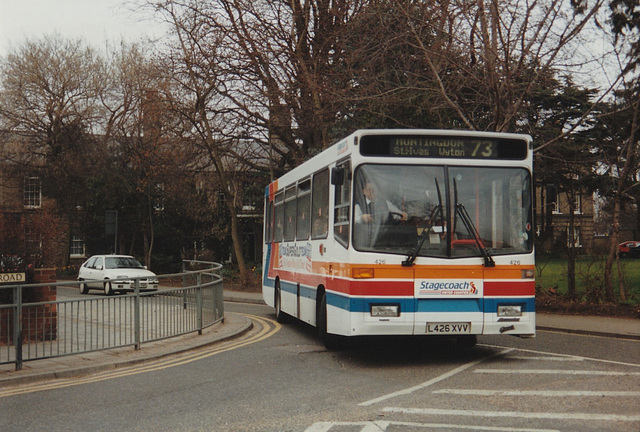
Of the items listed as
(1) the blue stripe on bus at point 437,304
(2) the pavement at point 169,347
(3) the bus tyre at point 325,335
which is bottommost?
(2) the pavement at point 169,347

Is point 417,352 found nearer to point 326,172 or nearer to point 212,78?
point 326,172

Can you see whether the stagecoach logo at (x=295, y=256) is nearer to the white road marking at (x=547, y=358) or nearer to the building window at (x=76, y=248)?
the white road marking at (x=547, y=358)

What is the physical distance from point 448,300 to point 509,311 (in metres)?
0.86

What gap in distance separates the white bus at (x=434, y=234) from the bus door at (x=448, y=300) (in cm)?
1

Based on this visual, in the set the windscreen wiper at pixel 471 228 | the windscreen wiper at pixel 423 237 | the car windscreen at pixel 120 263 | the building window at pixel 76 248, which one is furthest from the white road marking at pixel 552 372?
the building window at pixel 76 248

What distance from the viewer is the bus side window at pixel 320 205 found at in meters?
11.7

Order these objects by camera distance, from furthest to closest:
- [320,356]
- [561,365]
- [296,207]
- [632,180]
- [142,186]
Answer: [142,186], [632,180], [296,207], [320,356], [561,365]

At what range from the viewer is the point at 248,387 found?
8.65 metres

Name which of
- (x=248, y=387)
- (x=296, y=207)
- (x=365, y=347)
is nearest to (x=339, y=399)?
(x=248, y=387)

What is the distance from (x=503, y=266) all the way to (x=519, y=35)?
8154 mm

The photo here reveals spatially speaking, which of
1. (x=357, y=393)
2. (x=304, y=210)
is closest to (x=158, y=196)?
(x=304, y=210)

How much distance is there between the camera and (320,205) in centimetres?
1223

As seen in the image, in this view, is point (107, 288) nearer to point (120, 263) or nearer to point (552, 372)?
point (552, 372)

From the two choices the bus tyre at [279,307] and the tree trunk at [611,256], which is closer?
the bus tyre at [279,307]
